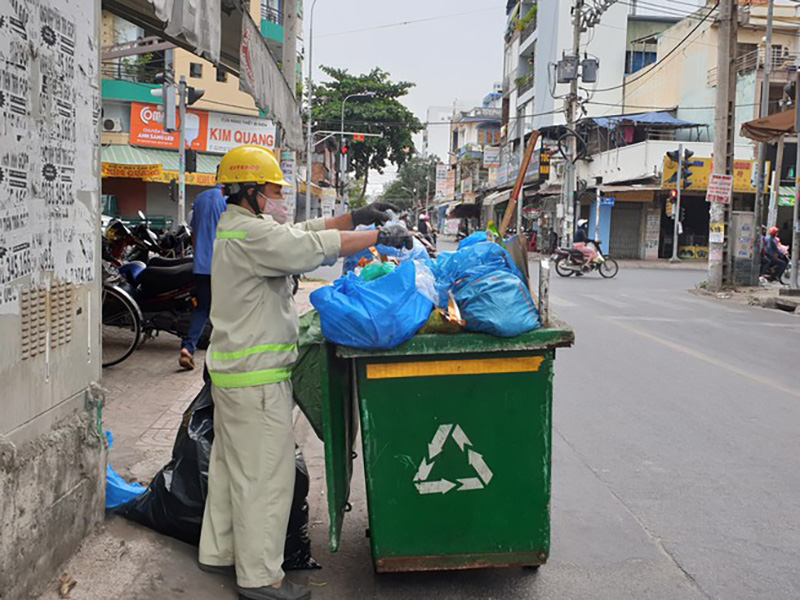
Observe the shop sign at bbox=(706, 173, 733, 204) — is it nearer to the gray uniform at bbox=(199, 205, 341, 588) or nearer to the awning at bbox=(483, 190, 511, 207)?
the gray uniform at bbox=(199, 205, 341, 588)

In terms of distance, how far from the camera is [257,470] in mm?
3094

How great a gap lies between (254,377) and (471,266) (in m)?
1.03

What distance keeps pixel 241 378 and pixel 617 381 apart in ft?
17.8

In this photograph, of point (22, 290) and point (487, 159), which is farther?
point (487, 159)

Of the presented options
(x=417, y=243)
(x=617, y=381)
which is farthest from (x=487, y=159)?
(x=417, y=243)

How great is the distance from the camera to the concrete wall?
2709 millimetres

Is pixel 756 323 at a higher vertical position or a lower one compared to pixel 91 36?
lower

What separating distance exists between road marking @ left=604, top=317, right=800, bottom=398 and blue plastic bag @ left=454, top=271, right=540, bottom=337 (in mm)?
5200

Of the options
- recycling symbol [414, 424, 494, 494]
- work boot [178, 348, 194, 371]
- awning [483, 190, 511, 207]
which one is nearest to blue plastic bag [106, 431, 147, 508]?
recycling symbol [414, 424, 494, 494]

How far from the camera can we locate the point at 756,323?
12516mm

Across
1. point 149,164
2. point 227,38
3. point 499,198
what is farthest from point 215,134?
point 227,38

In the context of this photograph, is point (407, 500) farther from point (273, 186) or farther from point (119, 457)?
point (119, 457)

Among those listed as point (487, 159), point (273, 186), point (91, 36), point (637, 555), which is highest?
point (487, 159)

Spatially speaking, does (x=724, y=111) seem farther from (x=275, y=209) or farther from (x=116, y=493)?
(x=116, y=493)
